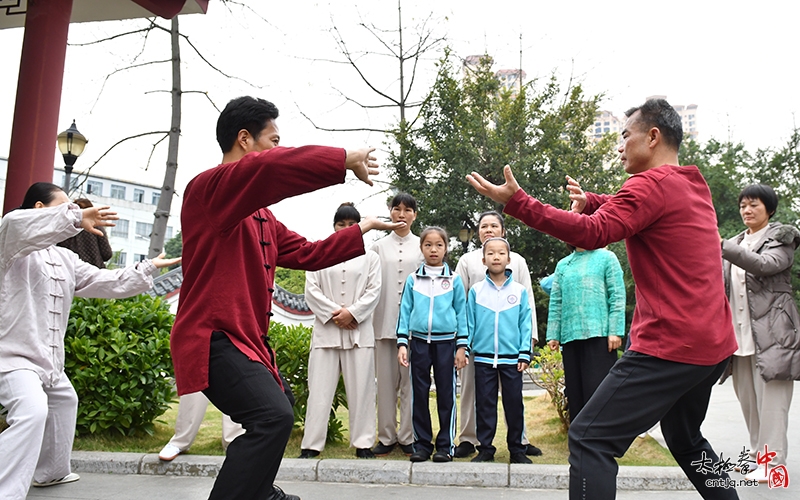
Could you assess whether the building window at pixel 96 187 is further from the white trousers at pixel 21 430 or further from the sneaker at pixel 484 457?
the sneaker at pixel 484 457

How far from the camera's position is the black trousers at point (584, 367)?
5.46 m

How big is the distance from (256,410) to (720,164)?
2275 cm

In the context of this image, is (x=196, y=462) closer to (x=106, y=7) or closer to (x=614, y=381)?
(x=614, y=381)

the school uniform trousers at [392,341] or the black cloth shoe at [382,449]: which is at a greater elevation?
the school uniform trousers at [392,341]

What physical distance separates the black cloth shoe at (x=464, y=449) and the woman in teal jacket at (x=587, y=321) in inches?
35.7

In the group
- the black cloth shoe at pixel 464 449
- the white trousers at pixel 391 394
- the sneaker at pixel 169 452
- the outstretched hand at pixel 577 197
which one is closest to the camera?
the outstretched hand at pixel 577 197

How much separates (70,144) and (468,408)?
10.4 m

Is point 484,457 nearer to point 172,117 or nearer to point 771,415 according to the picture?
point 771,415

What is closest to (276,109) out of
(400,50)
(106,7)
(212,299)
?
(212,299)

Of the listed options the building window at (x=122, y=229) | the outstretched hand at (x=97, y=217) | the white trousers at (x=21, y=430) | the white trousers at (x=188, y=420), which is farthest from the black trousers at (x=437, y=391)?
the building window at (x=122, y=229)

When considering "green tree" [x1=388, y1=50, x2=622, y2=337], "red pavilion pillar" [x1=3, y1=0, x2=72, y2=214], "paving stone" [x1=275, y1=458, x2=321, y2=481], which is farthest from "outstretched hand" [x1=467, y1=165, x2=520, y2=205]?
"green tree" [x1=388, y1=50, x2=622, y2=337]

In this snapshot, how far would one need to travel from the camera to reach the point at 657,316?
299 centimetres

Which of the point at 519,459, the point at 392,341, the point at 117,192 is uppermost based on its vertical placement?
the point at 117,192

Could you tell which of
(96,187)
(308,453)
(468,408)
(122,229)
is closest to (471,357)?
(468,408)
